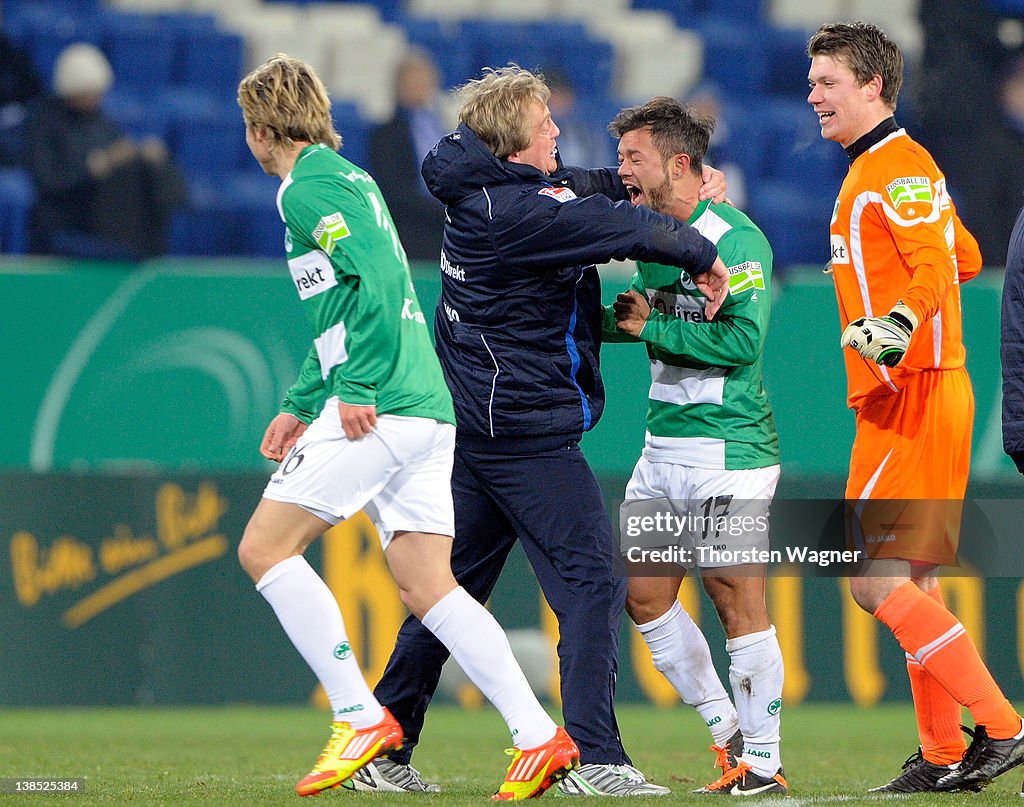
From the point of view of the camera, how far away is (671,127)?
511cm

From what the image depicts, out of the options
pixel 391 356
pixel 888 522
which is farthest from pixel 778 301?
pixel 391 356

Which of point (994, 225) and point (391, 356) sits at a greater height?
point (994, 225)

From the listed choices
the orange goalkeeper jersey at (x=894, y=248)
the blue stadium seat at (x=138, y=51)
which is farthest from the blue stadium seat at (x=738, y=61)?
the orange goalkeeper jersey at (x=894, y=248)

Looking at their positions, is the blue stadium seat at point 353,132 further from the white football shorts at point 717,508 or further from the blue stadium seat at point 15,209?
the white football shorts at point 717,508

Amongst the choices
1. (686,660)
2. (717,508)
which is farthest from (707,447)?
(686,660)

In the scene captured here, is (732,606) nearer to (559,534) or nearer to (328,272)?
(559,534)

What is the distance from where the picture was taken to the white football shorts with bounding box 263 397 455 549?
178 inches

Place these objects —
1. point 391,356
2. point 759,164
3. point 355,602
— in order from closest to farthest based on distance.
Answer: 1. point 391,356
2. point 355,602
3. point 759,164

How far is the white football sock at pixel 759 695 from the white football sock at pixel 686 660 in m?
0.18

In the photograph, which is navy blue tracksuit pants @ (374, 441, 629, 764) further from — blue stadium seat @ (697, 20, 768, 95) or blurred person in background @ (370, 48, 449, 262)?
blue stadium seat @ (697, 20, 768, 95)

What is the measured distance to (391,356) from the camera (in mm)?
4527

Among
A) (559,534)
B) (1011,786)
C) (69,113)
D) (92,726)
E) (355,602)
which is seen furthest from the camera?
(69,113)

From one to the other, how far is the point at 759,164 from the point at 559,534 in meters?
7.73

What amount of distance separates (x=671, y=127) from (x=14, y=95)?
7.04m
